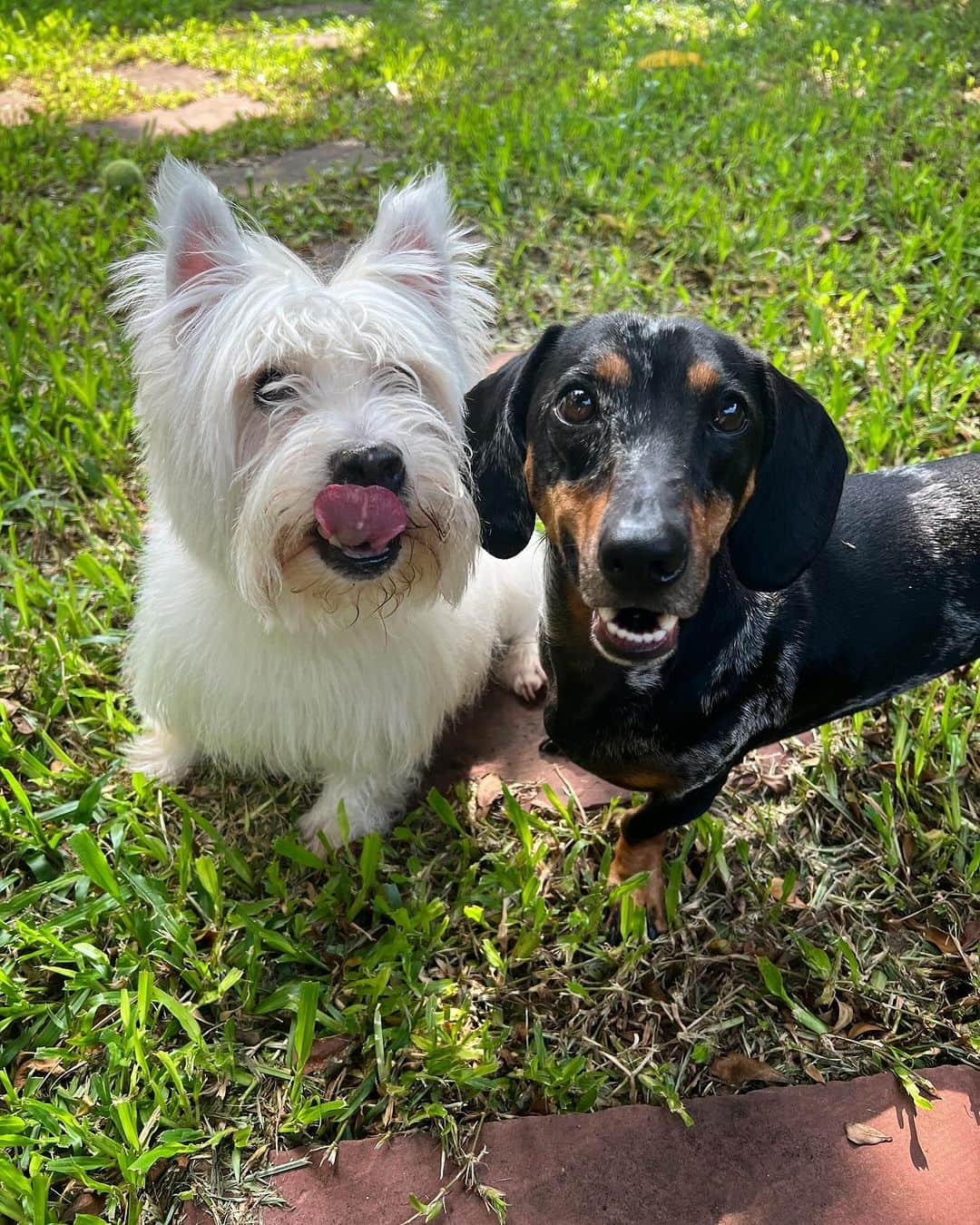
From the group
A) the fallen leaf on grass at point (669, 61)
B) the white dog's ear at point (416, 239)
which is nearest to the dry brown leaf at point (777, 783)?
the white dog's ear at point (416, 239)

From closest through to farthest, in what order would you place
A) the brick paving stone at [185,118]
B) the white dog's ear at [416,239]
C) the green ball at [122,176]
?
the white dog's ear at [416,239]
the green ball at [122,176]
the brick paving stone at [185,118]

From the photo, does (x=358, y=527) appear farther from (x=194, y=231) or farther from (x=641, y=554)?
(x=194, y=231)

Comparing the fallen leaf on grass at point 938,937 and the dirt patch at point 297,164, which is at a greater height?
the dirt patch at point 297,164

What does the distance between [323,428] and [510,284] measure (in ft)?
9.98

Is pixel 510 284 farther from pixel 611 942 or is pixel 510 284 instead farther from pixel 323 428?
pixel 611 942

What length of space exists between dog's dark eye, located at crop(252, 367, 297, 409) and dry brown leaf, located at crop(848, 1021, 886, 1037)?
2.02m

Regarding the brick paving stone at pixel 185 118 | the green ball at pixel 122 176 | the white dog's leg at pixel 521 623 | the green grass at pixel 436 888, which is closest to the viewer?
the green grass at pixel 436 888

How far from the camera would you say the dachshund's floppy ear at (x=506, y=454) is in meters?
2.12

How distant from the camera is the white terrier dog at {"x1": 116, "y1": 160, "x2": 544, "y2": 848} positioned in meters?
1.94

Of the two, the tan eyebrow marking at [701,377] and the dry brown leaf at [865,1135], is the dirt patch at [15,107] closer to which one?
the tan eyebrow marking at [701,377]

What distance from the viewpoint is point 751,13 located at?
802cm

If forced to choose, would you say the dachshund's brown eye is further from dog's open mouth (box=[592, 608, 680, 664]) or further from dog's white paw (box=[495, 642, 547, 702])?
dog's white paw (box=[495, 642, 547, 702])

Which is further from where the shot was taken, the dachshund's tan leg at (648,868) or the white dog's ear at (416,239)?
the dachshund's tan leg at (648,868)

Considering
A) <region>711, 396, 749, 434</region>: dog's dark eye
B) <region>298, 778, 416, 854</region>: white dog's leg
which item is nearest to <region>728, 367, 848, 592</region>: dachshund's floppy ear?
<region>711, 396, 749, 434</region>: dog's dark eye
